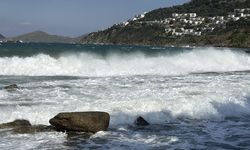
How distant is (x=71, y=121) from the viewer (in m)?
15.5

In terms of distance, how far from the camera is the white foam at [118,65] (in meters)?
42.1

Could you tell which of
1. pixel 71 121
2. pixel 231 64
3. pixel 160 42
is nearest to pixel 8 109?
pixel 71 121

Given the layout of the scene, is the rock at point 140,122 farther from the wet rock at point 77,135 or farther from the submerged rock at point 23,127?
the submerged rock at point 23,127

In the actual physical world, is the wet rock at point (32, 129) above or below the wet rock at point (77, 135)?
above

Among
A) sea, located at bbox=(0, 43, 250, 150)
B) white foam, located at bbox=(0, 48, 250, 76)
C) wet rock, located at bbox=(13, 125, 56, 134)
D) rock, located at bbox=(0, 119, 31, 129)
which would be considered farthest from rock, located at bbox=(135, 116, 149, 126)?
white foam, located at bbox=(0, 48, 250, 76)

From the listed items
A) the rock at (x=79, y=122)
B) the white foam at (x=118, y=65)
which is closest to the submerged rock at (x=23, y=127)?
the rock at (x=79, y=122)

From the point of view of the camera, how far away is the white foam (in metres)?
42.1

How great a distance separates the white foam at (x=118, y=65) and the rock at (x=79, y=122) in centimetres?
2383

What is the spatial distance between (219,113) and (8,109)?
Answer: 822cm

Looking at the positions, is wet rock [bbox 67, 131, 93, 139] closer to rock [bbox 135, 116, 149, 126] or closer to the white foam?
rock [bbox 135, 116, 149, 126]

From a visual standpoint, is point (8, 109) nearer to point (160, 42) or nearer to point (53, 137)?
point (53, 137)

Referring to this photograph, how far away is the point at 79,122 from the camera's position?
15.5 m

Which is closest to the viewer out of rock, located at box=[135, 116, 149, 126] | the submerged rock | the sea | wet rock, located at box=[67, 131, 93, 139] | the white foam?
the sea

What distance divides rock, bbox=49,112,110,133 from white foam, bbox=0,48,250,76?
23833 millimetres
